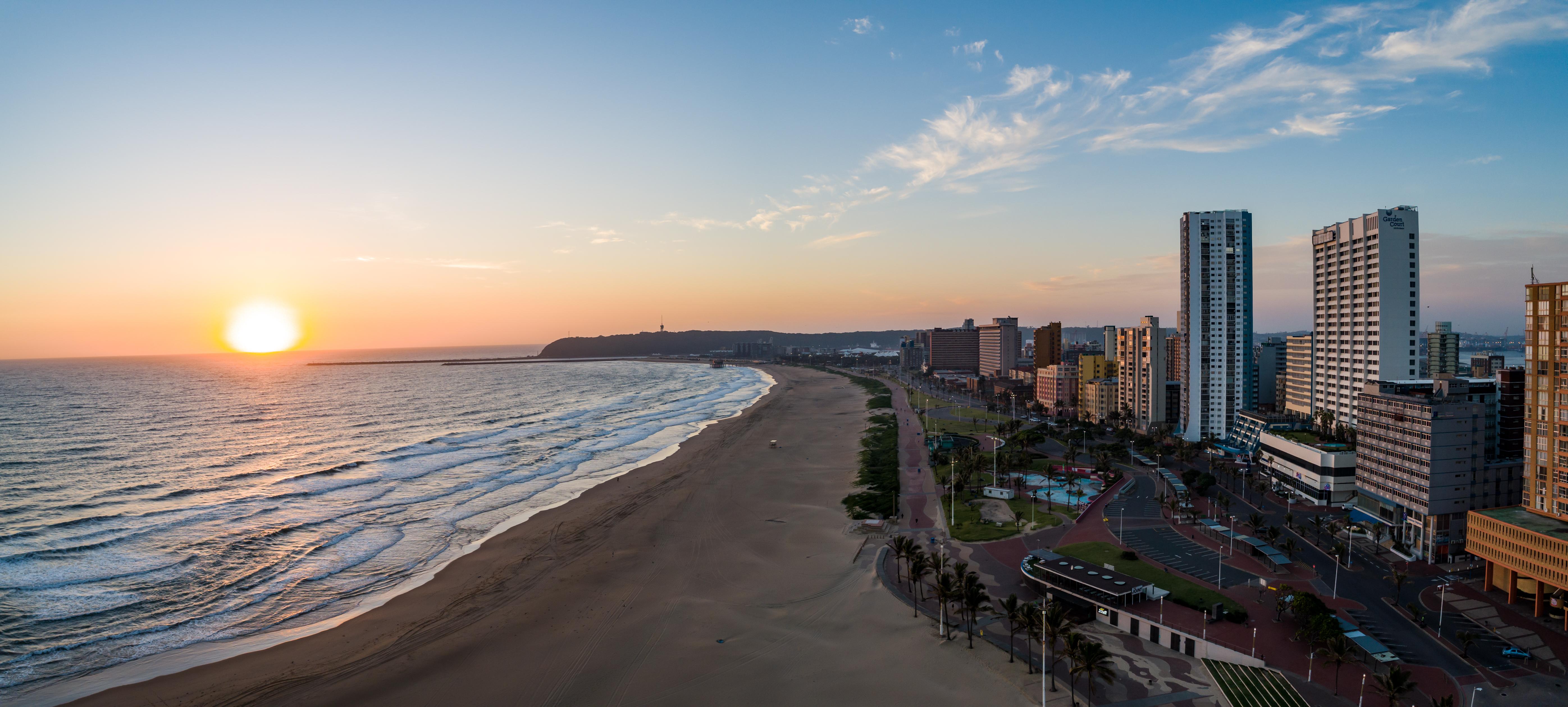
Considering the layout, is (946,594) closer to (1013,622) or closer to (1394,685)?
(1013,622)

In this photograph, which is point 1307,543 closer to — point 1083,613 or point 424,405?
point 1083,613

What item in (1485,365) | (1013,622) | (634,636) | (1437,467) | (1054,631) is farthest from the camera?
(1485,365)

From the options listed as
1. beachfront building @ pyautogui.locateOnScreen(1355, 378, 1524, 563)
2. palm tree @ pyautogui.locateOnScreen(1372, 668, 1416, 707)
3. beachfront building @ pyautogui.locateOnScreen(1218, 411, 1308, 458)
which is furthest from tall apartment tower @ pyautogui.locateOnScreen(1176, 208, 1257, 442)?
palm tree @ pyautogui.locateOnScreen(1372, 668, 1416, 707)

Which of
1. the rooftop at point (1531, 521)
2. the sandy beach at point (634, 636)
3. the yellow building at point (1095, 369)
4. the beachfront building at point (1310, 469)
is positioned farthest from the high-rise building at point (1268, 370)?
the sandy beach at point (634, 636)

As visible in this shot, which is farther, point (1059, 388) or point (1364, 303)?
point (1059, 388)

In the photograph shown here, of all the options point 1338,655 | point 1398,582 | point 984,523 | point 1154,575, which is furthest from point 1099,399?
point 1338,655

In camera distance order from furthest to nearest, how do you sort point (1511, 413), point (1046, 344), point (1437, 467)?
point (1046, 344) < point (1511, 413) < point (1437, 467)

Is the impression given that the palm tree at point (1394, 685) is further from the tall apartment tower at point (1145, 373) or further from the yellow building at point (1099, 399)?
the yellow building at point (1099, 399)
